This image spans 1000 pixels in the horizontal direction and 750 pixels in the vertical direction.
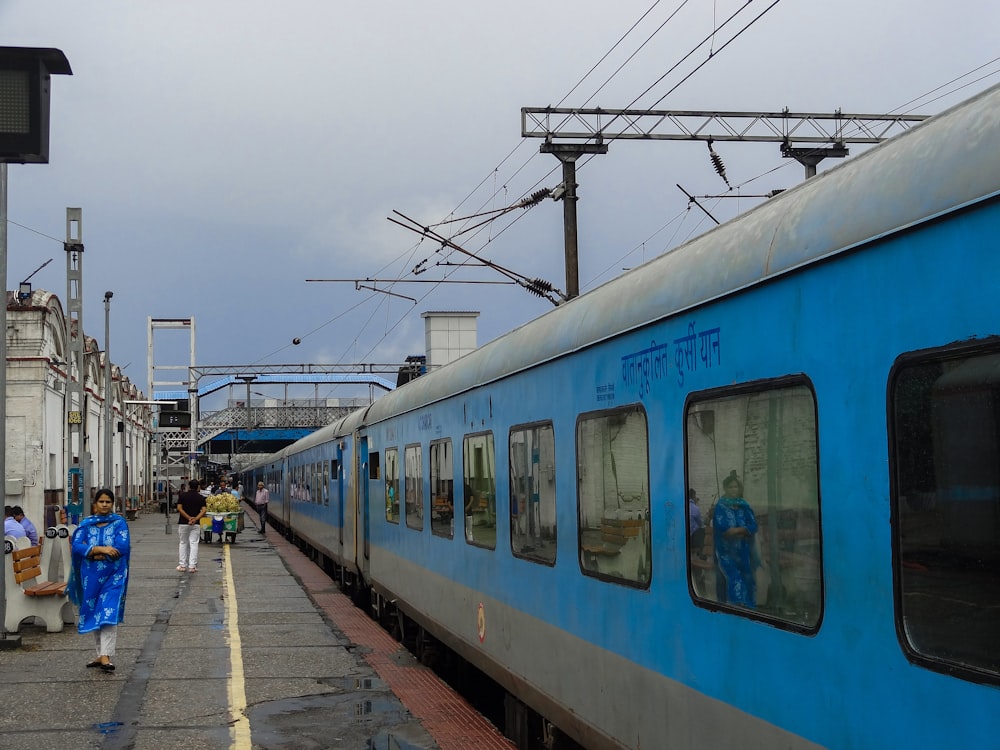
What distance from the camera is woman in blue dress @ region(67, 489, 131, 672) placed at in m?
11.2

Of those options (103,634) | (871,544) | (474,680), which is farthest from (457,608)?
(871,544)

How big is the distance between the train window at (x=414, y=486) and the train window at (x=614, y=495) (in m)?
5.51

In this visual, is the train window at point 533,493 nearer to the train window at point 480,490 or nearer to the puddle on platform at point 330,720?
the train window at point 480,490

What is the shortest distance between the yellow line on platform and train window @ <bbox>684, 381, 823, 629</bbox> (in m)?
4.47

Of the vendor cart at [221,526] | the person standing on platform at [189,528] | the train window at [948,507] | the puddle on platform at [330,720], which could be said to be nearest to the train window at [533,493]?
the puddle on platform at [330,720]

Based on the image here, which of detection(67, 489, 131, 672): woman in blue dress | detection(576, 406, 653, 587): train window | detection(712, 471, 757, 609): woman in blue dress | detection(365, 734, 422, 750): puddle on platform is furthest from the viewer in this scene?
detection(67, 489, 131, 672): woman in blue dress

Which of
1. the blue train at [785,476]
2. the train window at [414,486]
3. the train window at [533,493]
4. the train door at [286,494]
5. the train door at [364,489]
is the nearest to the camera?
the blue train at [785,476]

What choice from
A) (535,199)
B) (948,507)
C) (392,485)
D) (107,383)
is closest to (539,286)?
(535,199)

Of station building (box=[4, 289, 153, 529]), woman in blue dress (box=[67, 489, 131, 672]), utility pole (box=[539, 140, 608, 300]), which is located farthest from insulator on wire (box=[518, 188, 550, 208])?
station building (box=[4, 289, 153, 529])

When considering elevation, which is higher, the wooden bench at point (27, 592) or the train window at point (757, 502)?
the train window at point (757, 502)

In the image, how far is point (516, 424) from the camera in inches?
321

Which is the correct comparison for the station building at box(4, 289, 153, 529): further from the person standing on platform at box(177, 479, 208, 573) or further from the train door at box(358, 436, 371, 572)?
the train door at box(358, 436, 371, 572)

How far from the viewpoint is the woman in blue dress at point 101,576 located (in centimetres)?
1120

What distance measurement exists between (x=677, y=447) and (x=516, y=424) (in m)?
2.97
